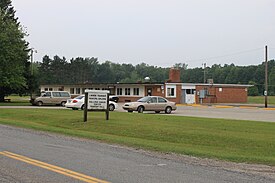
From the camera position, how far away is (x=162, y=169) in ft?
30.9

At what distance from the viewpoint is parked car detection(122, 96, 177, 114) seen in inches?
1346

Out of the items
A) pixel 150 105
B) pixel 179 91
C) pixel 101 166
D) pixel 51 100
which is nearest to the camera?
pixel 101 166

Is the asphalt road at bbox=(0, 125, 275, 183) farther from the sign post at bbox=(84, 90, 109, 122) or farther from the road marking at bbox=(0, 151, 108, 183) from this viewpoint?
the sign post at bbox=(84, 90, 109, 122)

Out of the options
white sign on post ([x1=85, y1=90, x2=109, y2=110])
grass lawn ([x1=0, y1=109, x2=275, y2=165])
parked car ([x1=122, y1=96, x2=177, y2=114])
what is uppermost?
white sign on post ([x1=85, y1=90, x2=109, y2=110])

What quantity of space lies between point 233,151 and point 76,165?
19.1 feet

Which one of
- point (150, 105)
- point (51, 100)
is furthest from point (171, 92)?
point (150, 105)

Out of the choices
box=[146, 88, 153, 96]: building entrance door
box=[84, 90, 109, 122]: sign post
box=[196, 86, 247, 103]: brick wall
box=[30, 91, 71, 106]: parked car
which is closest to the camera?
box=[84, 90, 109, 122]: sign post

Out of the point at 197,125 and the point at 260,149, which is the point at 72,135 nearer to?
the point at 197,125

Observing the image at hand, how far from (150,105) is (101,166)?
82.1ft

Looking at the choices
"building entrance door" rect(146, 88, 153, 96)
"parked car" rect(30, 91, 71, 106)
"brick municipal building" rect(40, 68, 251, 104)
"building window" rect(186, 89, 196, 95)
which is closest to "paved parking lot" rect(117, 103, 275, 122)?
"parked car" rect(30, 91, 71, 106)

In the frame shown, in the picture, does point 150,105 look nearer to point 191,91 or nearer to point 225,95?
point 191,91

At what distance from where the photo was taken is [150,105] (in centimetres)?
Answer: 3450

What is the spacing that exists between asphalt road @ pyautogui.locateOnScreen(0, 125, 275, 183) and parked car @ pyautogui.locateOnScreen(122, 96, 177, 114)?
20.7 metres

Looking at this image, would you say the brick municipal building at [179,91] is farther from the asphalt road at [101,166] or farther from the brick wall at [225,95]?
the asphalt road at [101,166]
